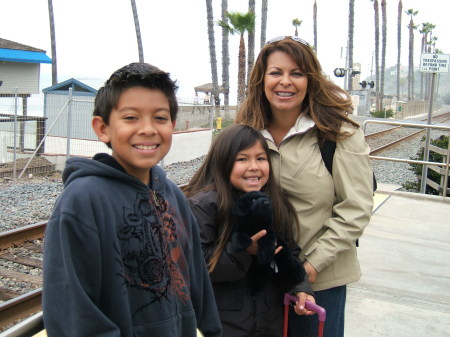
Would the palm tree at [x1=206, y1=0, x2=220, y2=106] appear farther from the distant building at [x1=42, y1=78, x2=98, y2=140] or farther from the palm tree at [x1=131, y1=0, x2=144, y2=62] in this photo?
the distant building at [x1=42, y1=78, x2=98, y2=140]

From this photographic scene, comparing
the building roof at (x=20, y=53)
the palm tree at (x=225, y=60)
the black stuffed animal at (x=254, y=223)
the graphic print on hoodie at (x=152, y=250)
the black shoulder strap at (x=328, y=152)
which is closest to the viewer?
the graphic print on hoodie at (x=152, y=250)

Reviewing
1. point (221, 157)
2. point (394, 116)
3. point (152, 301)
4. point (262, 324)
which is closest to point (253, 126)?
point (221, 157)

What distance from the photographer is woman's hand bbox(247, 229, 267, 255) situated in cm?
212

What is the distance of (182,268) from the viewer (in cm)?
172

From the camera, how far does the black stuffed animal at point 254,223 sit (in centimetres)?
209

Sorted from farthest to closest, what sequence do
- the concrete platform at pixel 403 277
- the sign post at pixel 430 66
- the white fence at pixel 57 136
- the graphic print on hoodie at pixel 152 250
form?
the white fence at pixel 57 136, the sign post at pixel 430 66, the concrete platform at pixel 403 277, the graphic print on hoodie at pixel 152 250

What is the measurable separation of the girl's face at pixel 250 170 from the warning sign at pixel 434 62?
9.24m

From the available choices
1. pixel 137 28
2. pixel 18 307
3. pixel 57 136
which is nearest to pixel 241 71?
pixel 137 28

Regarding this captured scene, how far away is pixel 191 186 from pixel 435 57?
9732 mm

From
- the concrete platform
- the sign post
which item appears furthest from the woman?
the sign post

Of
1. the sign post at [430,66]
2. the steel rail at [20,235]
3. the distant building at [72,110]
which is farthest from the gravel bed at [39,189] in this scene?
the sign post at [430,66]

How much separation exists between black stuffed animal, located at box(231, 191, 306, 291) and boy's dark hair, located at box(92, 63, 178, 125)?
64 cm

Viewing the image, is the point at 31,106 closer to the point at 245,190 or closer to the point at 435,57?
the point at 435,57

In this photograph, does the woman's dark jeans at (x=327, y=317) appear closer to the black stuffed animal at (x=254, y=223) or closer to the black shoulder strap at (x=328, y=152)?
the black stuffed animal at (x=254, y=223)
